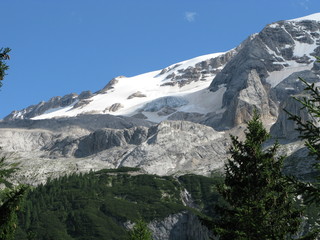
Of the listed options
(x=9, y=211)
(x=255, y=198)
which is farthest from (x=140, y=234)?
(x=9, y=211)

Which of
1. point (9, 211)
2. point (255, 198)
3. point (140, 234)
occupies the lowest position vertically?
point (140, 234)

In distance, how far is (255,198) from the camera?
27531mm

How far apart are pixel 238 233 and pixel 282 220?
2.29 metres

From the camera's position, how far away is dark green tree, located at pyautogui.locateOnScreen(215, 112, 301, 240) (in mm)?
24812

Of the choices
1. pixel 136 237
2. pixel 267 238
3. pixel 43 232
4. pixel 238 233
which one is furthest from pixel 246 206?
pixel 43 232

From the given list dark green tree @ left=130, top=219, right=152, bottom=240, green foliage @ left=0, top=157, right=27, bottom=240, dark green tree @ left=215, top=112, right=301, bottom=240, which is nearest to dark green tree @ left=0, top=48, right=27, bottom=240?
green foliage @ left=0, top=157, right=27, bottom=240

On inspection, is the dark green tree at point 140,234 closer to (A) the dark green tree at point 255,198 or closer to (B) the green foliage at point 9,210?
(A) the dark green tree at point 255,198

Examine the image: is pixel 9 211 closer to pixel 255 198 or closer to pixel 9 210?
pixel 9 210

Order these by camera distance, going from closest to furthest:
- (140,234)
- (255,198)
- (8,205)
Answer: (8,205) → (255,198) → (140,234)

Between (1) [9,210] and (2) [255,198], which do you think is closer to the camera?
(1) [9,210]

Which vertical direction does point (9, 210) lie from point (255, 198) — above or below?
above

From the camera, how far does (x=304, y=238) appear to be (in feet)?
78.1

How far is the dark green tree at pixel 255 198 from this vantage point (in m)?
24.8

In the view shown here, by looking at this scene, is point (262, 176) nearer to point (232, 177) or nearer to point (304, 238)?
point (232, 177)
